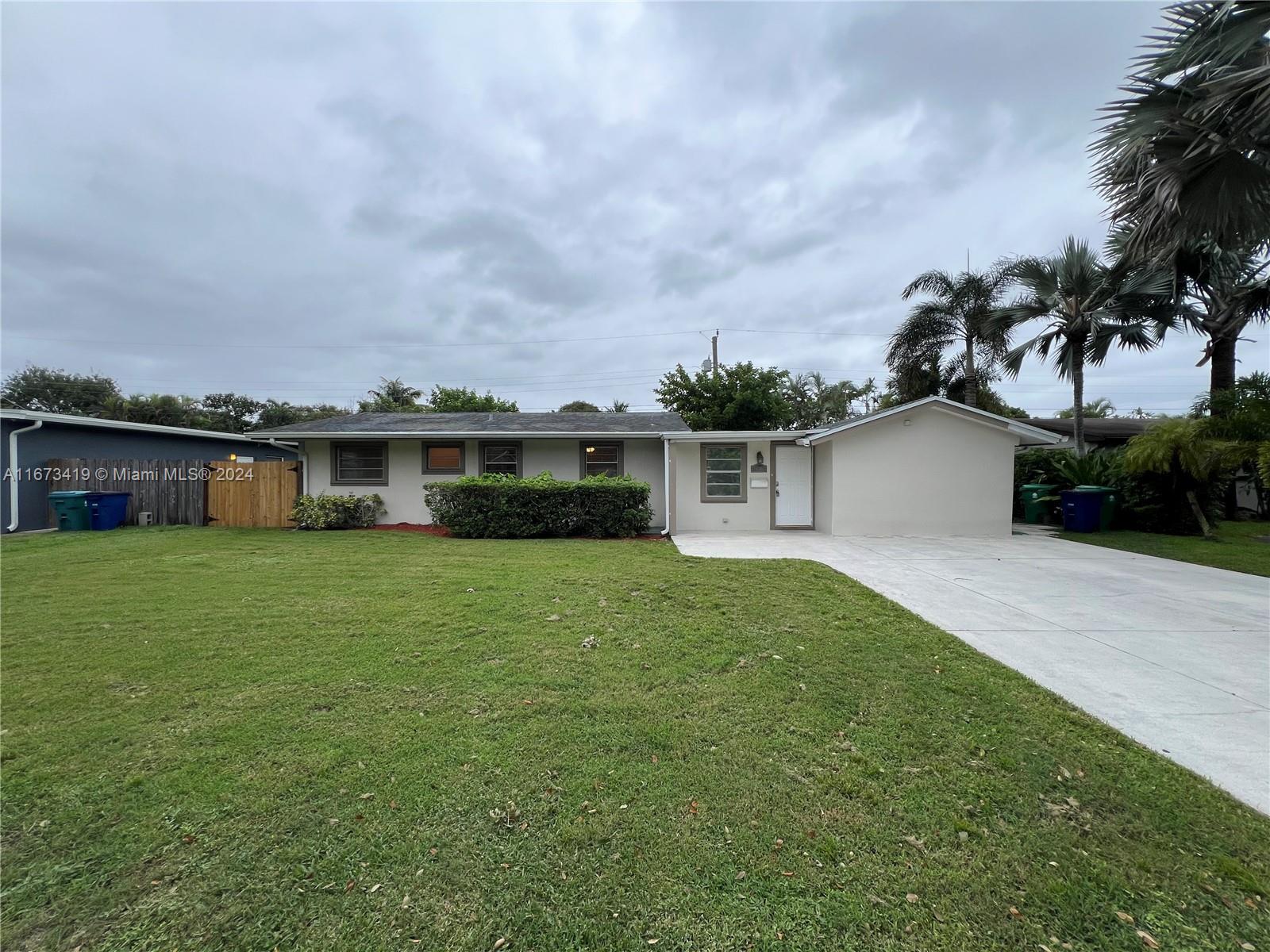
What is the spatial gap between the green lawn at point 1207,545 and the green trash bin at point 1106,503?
0.92 ft

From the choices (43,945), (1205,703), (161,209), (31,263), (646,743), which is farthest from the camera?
(31,263)

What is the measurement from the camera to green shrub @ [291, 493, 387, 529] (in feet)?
39.0

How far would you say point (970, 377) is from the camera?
58.0 ft

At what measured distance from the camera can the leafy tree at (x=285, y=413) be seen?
3812 centimetres

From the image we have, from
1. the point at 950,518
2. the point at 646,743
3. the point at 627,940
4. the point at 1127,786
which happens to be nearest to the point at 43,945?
the point at 627,940

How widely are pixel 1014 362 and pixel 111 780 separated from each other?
764 inches

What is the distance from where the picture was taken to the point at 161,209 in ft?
45.5

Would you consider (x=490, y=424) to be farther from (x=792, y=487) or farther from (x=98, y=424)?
(x=98, y=424)

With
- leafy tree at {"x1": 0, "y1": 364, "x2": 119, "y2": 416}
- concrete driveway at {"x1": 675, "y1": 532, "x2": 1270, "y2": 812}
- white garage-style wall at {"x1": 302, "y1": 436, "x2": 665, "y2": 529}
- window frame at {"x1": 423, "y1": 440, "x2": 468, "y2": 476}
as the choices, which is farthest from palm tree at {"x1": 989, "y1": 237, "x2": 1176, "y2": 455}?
leafy tree at {"x1": 0, "y1": 364, "x2": 119, "y2": 416}

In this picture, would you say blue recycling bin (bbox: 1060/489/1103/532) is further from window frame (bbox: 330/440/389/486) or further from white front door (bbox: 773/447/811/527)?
window frame (bbox: 330/440/389/486)

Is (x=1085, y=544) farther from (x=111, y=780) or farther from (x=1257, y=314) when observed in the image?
(x=111, y=780)

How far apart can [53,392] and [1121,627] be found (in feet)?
160

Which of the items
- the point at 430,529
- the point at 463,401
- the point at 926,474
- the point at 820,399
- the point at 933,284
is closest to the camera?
the point at 926,474

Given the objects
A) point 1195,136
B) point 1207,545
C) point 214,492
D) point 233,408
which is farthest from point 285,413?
point 1207,545
